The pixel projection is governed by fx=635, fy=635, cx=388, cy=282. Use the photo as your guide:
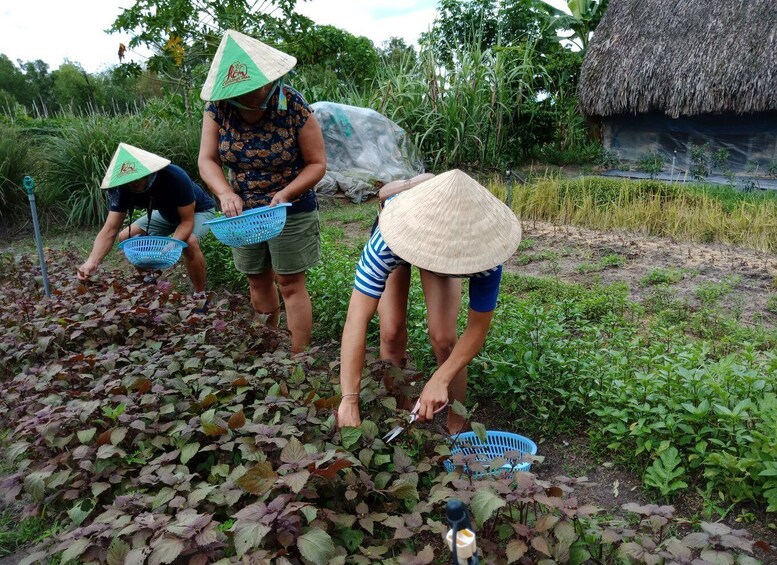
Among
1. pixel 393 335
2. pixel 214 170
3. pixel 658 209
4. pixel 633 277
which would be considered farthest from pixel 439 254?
pixel 658 209

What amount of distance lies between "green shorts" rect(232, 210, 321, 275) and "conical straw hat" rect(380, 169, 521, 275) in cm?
118

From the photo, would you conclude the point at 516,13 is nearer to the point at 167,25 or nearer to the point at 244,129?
the point at 167,25

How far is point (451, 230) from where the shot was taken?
1.84 m

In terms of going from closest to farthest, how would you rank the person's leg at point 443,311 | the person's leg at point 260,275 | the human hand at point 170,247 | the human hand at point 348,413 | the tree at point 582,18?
the human hand at point 348,413, the person's leg at point 443,311, the person's leg at point 260,275, the human hand at point 170,247, the tree at point 582,18

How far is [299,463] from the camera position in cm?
164

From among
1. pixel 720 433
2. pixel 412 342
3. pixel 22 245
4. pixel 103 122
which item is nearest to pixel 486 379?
pixel 412 342

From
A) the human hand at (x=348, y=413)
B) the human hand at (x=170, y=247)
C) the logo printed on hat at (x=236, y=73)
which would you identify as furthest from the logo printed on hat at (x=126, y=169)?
the human hand at (x=348, y=413)

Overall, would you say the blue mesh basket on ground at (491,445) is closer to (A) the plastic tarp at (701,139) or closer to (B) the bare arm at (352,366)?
(B) the bare arm at (352,366)

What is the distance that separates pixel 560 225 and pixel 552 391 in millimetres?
4104

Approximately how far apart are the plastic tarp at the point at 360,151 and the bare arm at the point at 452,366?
7028 millimetres

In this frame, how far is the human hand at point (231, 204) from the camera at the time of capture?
288 cm

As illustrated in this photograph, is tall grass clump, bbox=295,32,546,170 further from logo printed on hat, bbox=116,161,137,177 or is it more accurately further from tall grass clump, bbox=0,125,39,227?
logo printed on hat, bbox=116,161,137,177

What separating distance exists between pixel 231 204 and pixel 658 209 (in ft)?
15.7

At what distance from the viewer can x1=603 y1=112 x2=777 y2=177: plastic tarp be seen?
32.6 feet
